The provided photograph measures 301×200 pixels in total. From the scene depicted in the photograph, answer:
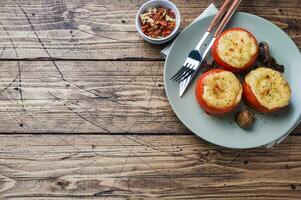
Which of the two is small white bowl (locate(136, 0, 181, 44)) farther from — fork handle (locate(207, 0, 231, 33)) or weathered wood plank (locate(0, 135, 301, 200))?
weathered wood plank (locate(0, 135, 301, 200))

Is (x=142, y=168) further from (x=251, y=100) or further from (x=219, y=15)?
(x=219, y=15)

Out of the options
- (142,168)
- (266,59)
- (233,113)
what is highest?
(266,59)

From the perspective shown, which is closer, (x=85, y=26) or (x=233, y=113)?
(x=233, y=113)

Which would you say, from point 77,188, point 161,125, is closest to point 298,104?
point 161,125

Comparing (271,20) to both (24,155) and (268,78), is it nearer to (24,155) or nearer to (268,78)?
(268,78)

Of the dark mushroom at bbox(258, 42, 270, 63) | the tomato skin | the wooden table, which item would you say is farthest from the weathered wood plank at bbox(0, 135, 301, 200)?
the dark mushroom at bbox(258, 42, 270, 63)

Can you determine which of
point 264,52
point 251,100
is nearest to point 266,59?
point 264,52
